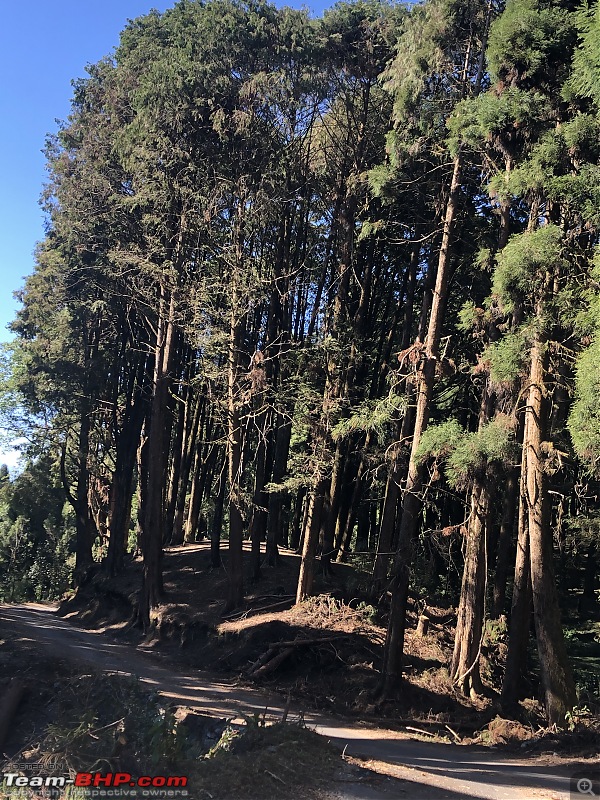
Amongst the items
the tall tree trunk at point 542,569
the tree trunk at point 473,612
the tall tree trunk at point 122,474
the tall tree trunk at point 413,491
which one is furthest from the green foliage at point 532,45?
the tall tree trunk at point 122,474

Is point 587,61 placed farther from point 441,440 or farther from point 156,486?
point 156,486

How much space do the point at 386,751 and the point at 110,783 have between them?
Result: 4.09 m

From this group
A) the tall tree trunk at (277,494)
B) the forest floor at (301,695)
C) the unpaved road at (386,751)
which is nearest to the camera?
the unpaved road at (386,751)

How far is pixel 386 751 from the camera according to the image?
884 cm

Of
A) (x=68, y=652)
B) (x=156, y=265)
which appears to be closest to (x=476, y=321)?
(x=156, y=265)

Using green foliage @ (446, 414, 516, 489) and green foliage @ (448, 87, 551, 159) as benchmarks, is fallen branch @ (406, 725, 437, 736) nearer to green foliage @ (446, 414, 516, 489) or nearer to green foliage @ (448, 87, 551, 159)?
green foliage @ (446, 414, 516, 489)

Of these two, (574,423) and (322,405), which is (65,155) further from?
(574,423)

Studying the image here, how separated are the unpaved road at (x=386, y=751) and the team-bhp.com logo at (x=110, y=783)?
1760 millimetres

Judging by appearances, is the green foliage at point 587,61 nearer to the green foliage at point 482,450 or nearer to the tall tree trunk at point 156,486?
the green foliage at point 482,450

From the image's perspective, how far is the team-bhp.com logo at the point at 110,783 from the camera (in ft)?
20.6

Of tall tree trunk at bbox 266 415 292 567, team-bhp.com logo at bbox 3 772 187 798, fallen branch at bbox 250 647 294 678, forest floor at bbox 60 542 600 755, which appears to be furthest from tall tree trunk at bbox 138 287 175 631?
team-bhp.com logo at bbox 3 772 187 798

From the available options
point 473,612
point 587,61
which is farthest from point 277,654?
point 587,61

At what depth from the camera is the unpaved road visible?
6.62 m

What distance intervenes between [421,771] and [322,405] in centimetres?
→ 974
